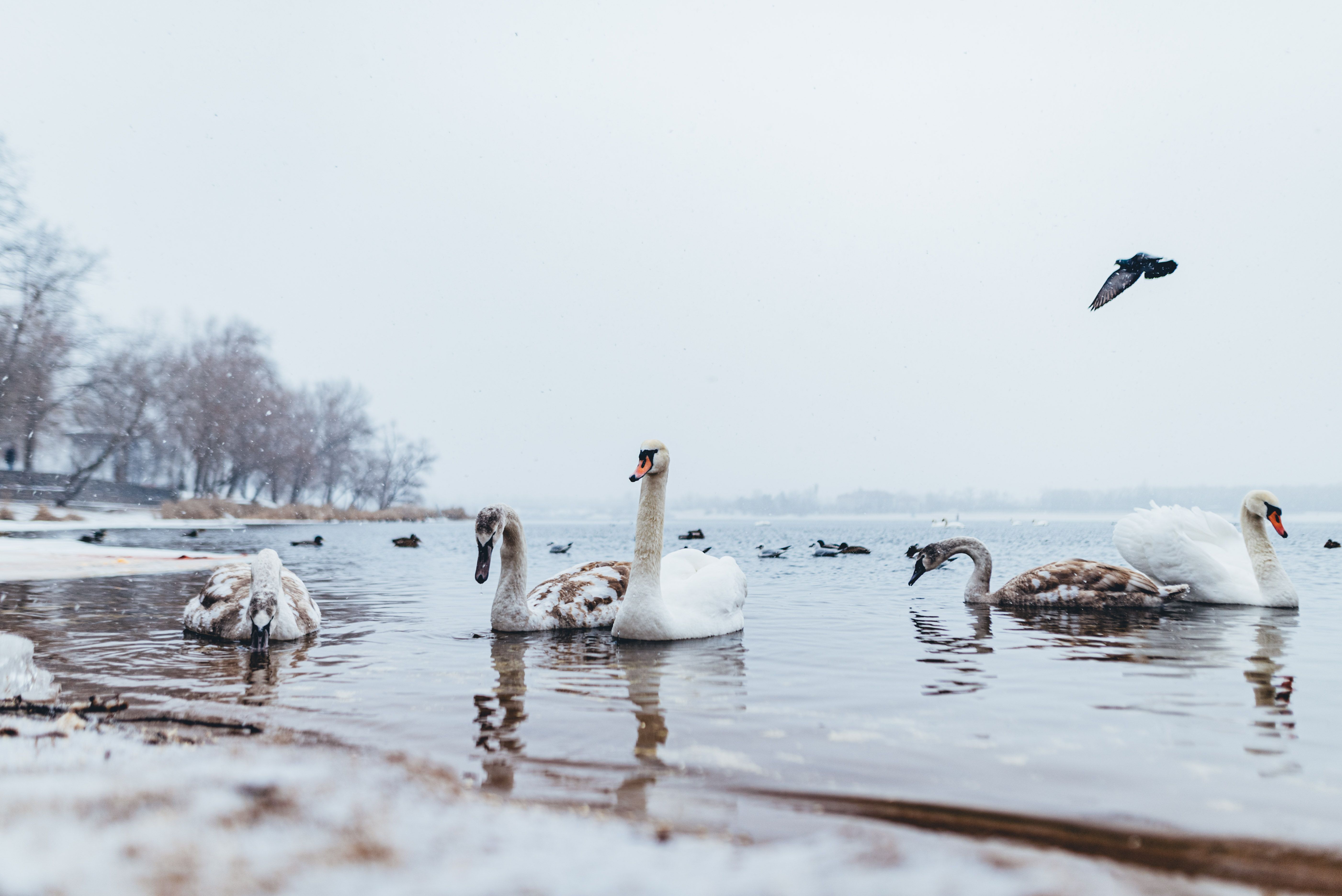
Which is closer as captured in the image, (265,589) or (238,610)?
(265,589)

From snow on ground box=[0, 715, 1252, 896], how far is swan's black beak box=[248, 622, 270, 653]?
12.6 ft

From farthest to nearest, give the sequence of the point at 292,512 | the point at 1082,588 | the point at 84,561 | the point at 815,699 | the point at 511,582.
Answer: the point at 292,512 → the point at 84,561 → the point at 1082,588 → the point at 511,582 → the point at 815,699

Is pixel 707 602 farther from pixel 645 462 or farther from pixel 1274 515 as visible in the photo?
pixel 1274 515

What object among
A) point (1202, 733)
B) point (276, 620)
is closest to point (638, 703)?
point (1202, 733)

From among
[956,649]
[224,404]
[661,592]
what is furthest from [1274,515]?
[224,404]

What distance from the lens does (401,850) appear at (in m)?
2.38

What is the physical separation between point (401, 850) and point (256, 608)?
17.8 feet

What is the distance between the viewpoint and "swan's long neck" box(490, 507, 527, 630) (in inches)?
314

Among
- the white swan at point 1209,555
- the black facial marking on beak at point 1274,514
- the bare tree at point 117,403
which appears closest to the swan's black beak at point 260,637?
the white swan at point 1209,555

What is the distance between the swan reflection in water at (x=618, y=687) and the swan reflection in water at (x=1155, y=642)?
5.09 ft

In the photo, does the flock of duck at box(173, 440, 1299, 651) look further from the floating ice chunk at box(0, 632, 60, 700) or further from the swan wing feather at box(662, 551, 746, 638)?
the floating ice chunk at box(0, 632, 60, 700)

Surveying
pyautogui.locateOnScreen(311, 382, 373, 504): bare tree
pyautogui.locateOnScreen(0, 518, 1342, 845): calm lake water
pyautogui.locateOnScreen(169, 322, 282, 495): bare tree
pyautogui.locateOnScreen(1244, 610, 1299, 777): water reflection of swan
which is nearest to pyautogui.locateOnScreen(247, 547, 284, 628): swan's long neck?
pyautogui.locateOnScreen(0, 518, 1342, 845): calm lake water

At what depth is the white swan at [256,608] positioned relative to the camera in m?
7.05

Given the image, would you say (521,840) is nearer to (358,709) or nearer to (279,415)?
(358,709)
